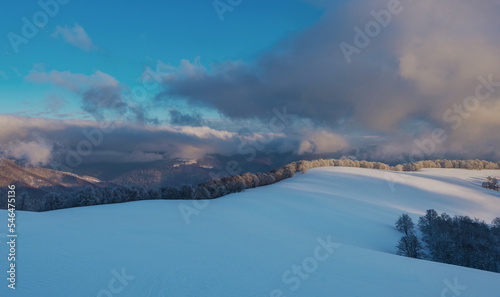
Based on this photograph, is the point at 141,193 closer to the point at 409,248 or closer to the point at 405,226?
the point at 409,248

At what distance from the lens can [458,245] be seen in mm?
25219

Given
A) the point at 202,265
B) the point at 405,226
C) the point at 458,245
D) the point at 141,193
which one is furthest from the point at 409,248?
the point at 141,193

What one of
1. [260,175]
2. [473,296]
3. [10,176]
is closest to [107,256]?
[473,296]

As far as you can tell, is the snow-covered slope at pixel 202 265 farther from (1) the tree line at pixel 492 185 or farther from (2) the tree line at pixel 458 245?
(1) the tree line at pixel 492 185

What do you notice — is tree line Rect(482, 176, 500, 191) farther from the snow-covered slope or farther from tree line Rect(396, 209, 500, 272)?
the snow-covered slope

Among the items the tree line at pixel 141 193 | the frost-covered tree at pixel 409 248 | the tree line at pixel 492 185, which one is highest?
the tree line at pixel 492 185

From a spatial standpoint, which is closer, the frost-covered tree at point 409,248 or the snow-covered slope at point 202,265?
the snow-covered slope at point 202,265

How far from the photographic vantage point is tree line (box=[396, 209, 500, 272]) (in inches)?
923

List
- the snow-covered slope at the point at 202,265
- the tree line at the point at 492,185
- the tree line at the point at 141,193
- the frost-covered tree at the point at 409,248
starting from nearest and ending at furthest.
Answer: the snow-covered slope at the point at 202,265 < the frost-covered tree at the point at 409,248 < the tree line at the point at 141,193 < the tree line at the point at 492,185

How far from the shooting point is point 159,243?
15.3m

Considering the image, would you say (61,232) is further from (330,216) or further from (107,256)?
(330,216)

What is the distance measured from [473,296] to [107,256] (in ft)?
56.3

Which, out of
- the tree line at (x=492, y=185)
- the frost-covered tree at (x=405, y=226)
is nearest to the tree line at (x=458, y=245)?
the frost-covered tree at (x=405, y=226)

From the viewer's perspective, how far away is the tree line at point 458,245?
923 inches
